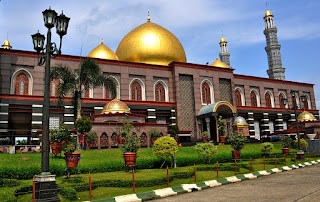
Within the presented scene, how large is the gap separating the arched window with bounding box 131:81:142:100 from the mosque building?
123mm

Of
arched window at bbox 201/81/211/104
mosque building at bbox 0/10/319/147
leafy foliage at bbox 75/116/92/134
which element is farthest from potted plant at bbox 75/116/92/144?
arched window at bbox 201/81/211/104

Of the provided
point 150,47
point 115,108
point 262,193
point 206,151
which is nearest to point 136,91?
point 150,47

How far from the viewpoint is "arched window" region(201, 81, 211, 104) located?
36062 millimetres

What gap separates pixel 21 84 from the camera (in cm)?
2852

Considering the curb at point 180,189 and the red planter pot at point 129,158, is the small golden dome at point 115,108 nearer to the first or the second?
the red planter pot at point 129,158

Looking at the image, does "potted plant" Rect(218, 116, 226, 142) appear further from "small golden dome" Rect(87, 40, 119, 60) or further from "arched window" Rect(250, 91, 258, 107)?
"small golden dome" Rect(87, 40, 119, 60)

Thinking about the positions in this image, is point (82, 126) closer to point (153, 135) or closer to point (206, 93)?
point (153, 135)

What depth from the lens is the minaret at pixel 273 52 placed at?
56.1m

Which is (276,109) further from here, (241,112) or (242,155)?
(242,155)

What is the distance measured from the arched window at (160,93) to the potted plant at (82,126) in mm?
15050

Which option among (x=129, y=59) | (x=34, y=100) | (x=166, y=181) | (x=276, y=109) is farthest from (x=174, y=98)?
(x=166, y=181)

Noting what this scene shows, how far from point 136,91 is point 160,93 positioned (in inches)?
126

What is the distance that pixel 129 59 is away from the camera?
120 feet

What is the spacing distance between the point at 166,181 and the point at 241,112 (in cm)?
2953
